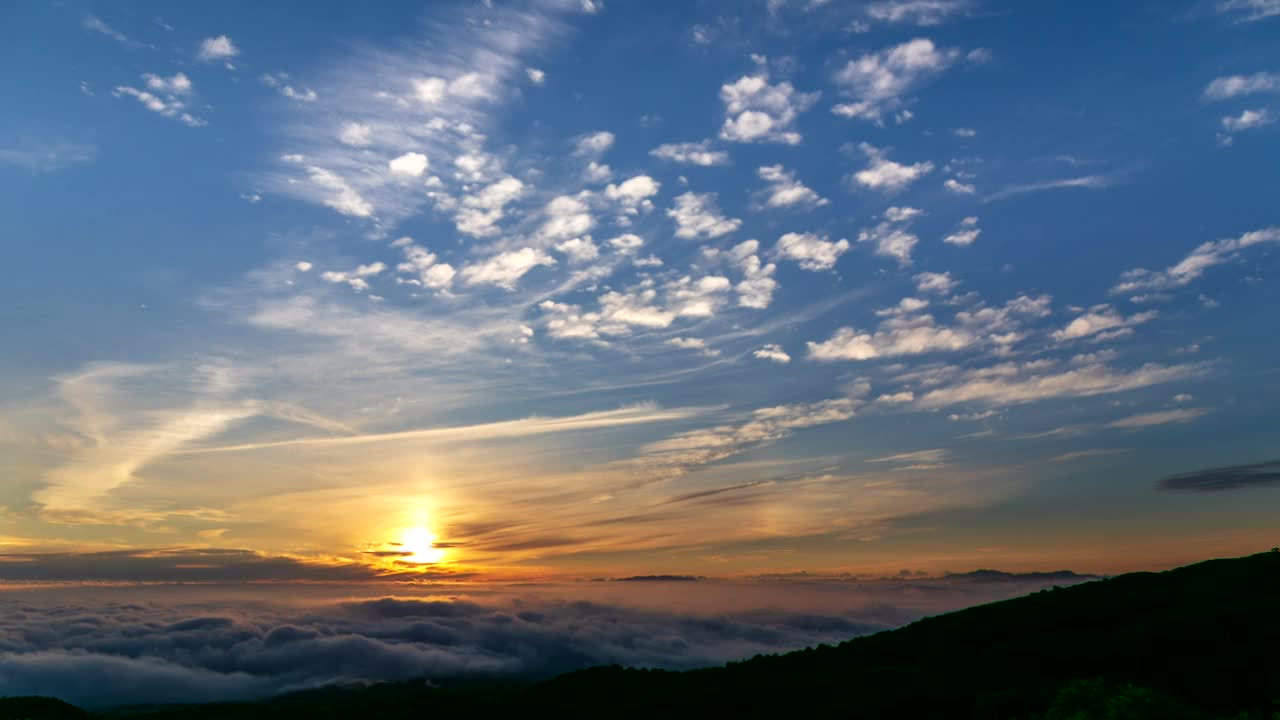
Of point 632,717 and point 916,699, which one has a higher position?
point 916,699

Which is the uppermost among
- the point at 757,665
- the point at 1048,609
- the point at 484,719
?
the point at 1048,609

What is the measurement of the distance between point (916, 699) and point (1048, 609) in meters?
74.0

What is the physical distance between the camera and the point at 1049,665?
107750 mm

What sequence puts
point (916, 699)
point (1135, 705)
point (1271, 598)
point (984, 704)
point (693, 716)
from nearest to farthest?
point (1135, 705) < point (984, 704) < point (916, 699) < point (1271, 598) < point (693, 716)

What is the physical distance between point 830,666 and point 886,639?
18267 mm

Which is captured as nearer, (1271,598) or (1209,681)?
(1209,681)

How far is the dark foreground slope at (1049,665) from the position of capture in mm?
75875

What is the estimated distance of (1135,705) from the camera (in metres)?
39.0

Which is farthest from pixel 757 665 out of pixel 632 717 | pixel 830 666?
pixel 632 717

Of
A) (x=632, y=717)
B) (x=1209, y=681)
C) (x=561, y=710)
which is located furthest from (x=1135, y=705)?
(x=561, y=710)

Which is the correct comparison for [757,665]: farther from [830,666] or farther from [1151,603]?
[1151,603]

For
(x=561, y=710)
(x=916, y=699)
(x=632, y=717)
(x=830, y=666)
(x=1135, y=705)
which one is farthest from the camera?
(x=561, y=710)

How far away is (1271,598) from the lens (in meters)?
121

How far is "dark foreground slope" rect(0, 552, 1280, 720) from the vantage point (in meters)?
75.9
